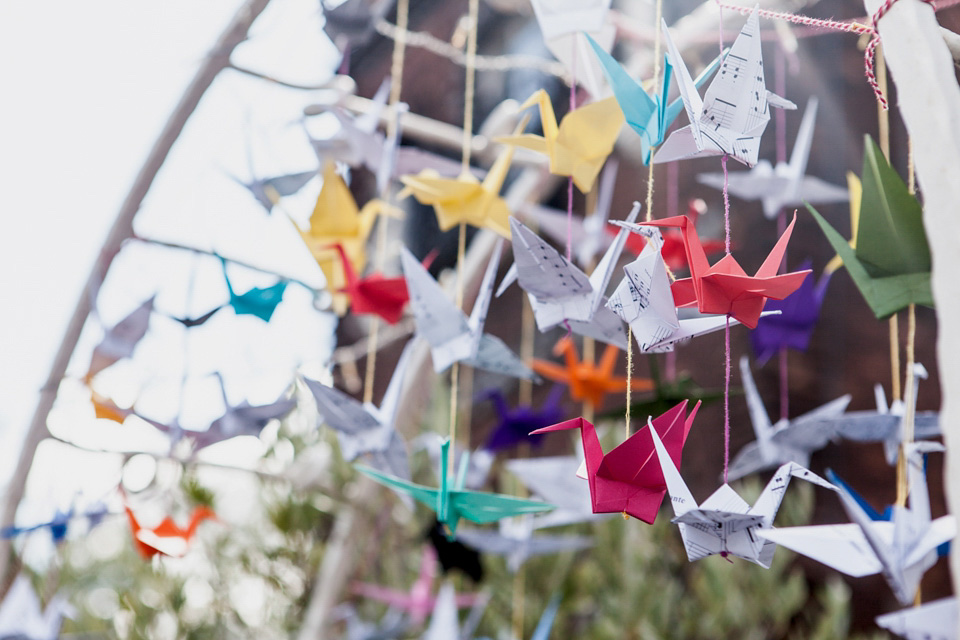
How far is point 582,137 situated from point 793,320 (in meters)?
0.37

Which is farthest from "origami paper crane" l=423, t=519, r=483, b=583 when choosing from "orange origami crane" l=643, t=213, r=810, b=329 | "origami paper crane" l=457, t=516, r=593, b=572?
"orange origami crane" l=643, t=213, r=810, b=329

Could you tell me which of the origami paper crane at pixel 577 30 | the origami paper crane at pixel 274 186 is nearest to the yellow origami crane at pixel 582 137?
the origami paper crane at pixel 577 30

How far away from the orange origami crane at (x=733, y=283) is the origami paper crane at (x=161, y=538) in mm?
760

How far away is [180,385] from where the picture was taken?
3.09 feet

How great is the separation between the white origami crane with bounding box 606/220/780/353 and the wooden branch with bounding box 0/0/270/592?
0.73 metres

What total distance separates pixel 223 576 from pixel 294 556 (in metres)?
0.21

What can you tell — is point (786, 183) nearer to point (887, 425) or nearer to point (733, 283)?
point (887, 425)

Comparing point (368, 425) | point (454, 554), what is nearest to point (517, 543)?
point (454, 554)

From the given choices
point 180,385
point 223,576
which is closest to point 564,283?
point 180,385

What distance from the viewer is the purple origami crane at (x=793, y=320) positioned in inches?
32.8

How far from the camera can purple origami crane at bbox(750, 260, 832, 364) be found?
2.73ft

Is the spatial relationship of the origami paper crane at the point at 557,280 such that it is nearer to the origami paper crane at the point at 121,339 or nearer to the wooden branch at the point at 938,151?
the wooden branch at the point at 938,151

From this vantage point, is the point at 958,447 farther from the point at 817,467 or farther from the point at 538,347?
the point at 538,347

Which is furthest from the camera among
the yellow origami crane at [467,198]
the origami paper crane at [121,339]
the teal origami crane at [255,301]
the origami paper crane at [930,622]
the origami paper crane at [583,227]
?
the origami paper crane at [583,227]
